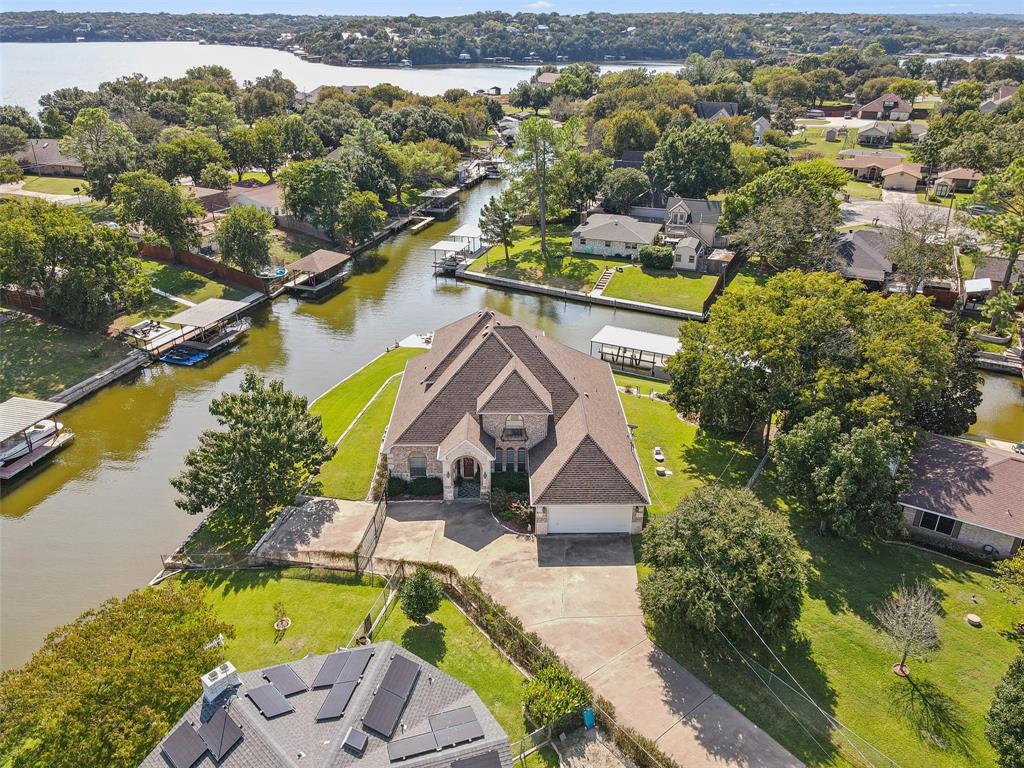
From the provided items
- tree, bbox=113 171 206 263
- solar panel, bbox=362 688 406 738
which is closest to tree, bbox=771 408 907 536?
solar panel, bbox=362 688 406 738

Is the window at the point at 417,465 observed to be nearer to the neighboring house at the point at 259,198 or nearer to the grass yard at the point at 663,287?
the grass yard at the point at 663,287

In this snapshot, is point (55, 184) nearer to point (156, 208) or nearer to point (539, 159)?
point (156, 208)

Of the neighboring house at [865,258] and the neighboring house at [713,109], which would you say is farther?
the neighboring house at [713,109]

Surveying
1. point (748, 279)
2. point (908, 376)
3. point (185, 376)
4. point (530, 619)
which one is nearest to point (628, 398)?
point (908, 376)

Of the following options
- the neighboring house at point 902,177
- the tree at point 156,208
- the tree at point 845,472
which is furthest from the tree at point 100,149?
the neighboring house at point 902,177

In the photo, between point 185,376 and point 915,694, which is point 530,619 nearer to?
point 915,694

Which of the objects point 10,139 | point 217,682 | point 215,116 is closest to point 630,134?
point 215,116

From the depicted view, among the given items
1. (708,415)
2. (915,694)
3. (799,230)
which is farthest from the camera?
(799,230)

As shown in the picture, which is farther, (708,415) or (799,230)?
(799,230)
